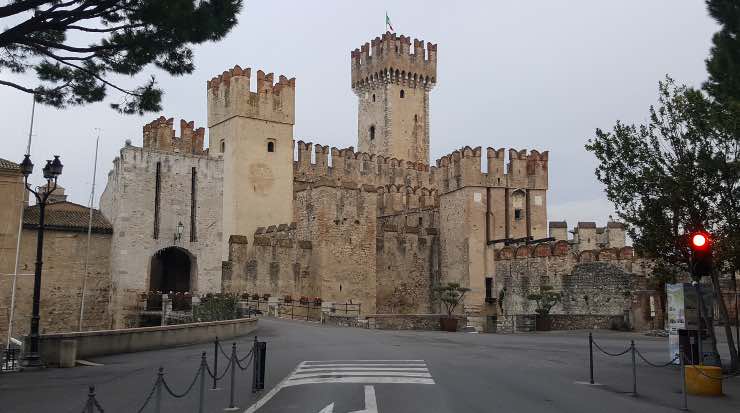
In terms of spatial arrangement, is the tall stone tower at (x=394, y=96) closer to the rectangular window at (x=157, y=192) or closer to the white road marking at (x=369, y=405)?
the rectangular window at (x=157, y=192)

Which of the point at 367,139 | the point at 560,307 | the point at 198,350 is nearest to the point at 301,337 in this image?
the point at 198,350

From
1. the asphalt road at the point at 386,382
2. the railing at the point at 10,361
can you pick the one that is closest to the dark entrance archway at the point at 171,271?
the asphalt road at the point at 386,382

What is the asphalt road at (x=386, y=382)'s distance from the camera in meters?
10.7

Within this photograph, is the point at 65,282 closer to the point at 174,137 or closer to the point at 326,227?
the point at 326,227

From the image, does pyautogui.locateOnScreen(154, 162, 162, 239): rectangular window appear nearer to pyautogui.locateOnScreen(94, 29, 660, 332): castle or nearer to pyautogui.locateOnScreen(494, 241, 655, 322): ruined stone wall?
pyautogui.locateOnScreen(94, 29, 660, 332): castle

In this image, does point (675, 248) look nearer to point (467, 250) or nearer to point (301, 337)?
point (301, 337)

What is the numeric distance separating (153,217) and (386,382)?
25.2 metres

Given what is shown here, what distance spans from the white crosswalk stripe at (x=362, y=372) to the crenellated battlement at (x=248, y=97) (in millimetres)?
29402

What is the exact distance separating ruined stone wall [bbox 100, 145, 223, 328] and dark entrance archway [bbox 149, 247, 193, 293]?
1708mm

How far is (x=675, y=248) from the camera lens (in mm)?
16984

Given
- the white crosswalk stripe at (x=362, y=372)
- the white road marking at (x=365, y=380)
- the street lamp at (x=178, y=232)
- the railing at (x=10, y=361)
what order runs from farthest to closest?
the street lamp at (x=178, y=232) → the railing at (x=10, y=361) → the white crosswalk stripe at (x=362, y=372) → the white road marking at (x=365, y=380)

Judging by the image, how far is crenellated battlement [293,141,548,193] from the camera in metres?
42.0

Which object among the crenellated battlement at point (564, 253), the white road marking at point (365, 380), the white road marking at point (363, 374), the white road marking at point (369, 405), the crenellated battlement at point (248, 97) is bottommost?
the white road marking at point (369, 405)

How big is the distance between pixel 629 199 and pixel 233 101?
30.1 meters
